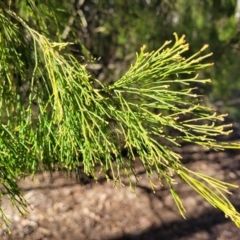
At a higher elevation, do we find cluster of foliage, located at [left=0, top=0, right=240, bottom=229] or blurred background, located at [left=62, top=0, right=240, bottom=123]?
blurred background, located at [left=62, top=0, right=240, bottom=123]

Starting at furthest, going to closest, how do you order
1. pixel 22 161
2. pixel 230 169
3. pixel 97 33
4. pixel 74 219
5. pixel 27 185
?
pixel 97 33
pixel 230 169
pixel 27 185
pixel 74 219
pixel 22 161

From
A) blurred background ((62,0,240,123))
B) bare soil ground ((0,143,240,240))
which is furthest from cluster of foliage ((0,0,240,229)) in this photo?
blurred background ((62,0,240,123))

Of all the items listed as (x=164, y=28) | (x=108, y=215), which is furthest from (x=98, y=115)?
(x=164, y=28)

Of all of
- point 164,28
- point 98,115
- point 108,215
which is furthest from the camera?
point 164,28

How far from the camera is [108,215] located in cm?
407

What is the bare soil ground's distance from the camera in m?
3.86

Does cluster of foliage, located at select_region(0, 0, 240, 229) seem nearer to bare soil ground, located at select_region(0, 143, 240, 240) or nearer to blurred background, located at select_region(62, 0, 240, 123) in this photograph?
bare soil ground, located at select_region(0, 143, 240, 240)

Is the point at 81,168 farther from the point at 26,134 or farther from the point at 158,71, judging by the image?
the point at 158,71

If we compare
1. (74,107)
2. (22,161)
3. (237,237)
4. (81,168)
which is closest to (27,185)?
(81,168)


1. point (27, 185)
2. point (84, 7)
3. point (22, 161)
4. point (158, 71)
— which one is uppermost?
point (84, 7)

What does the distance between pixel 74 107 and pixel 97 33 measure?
339 cm

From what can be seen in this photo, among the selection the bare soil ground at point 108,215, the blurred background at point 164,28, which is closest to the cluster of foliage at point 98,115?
the bare soil ground at point 108,215

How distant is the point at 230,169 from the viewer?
5.05 meters

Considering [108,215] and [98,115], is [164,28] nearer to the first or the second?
[108,215]
